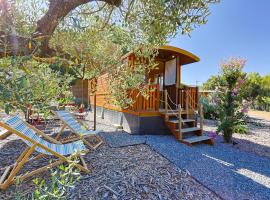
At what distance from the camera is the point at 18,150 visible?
4.05 metres

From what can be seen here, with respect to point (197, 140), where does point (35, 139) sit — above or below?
above

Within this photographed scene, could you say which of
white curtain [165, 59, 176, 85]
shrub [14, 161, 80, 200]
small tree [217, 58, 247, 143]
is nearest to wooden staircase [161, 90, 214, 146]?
small tree [217, 58, 247, 143]

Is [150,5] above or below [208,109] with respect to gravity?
above

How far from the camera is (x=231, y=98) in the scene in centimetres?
550

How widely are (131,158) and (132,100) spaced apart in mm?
2617

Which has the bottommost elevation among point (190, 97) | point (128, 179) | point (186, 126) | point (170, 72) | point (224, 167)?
point (224, 167)

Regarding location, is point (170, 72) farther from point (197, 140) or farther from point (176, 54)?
point (197, 140)

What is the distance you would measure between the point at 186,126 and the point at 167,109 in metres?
1.03

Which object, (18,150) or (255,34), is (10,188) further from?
(255,34)

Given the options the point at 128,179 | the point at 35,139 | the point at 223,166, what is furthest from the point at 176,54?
the point at 35,139

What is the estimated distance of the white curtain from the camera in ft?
24.8

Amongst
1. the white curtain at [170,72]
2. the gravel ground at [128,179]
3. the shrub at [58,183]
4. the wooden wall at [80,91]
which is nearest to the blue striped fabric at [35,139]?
the gravel ground at [128,179]

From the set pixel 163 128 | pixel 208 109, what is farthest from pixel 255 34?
pixel 163 128

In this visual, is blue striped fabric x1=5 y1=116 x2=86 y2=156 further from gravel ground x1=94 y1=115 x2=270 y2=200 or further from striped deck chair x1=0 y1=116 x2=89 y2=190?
gravel ground x1=94 y1=115 x2=270 y2=200
